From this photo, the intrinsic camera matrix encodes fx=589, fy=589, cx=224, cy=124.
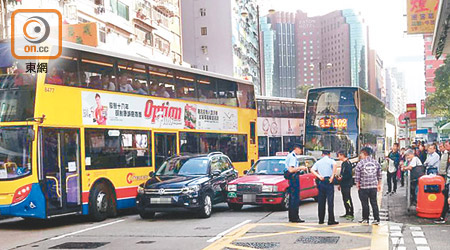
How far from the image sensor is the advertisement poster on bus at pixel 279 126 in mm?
35375

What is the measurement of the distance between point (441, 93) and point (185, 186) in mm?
A: 45142

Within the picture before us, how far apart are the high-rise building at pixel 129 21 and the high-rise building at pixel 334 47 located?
119989 mm

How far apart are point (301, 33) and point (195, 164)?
170 meters

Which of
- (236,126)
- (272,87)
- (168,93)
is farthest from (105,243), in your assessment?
(272,87)

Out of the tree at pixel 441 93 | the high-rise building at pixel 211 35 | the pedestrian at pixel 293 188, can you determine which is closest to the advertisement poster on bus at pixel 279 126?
the tree at pixel 441 93

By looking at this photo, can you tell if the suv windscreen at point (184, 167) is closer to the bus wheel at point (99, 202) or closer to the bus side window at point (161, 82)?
the bus wheel at point (99, 202)

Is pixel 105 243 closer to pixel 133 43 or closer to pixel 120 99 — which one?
pixel 120 99

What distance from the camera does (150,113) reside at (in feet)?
55.8

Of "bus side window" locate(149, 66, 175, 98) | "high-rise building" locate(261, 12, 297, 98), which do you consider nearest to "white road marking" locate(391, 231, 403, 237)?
"bus side window" locate(149, 66, 175, 98)

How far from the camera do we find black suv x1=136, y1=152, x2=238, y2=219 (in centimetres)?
1418

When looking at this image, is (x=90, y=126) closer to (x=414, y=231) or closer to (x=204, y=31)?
(x=414, y=231)

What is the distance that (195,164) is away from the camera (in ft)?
52.0

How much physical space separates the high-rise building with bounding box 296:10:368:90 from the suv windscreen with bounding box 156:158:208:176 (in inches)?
5986

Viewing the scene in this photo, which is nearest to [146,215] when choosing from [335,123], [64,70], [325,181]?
[64,70]
